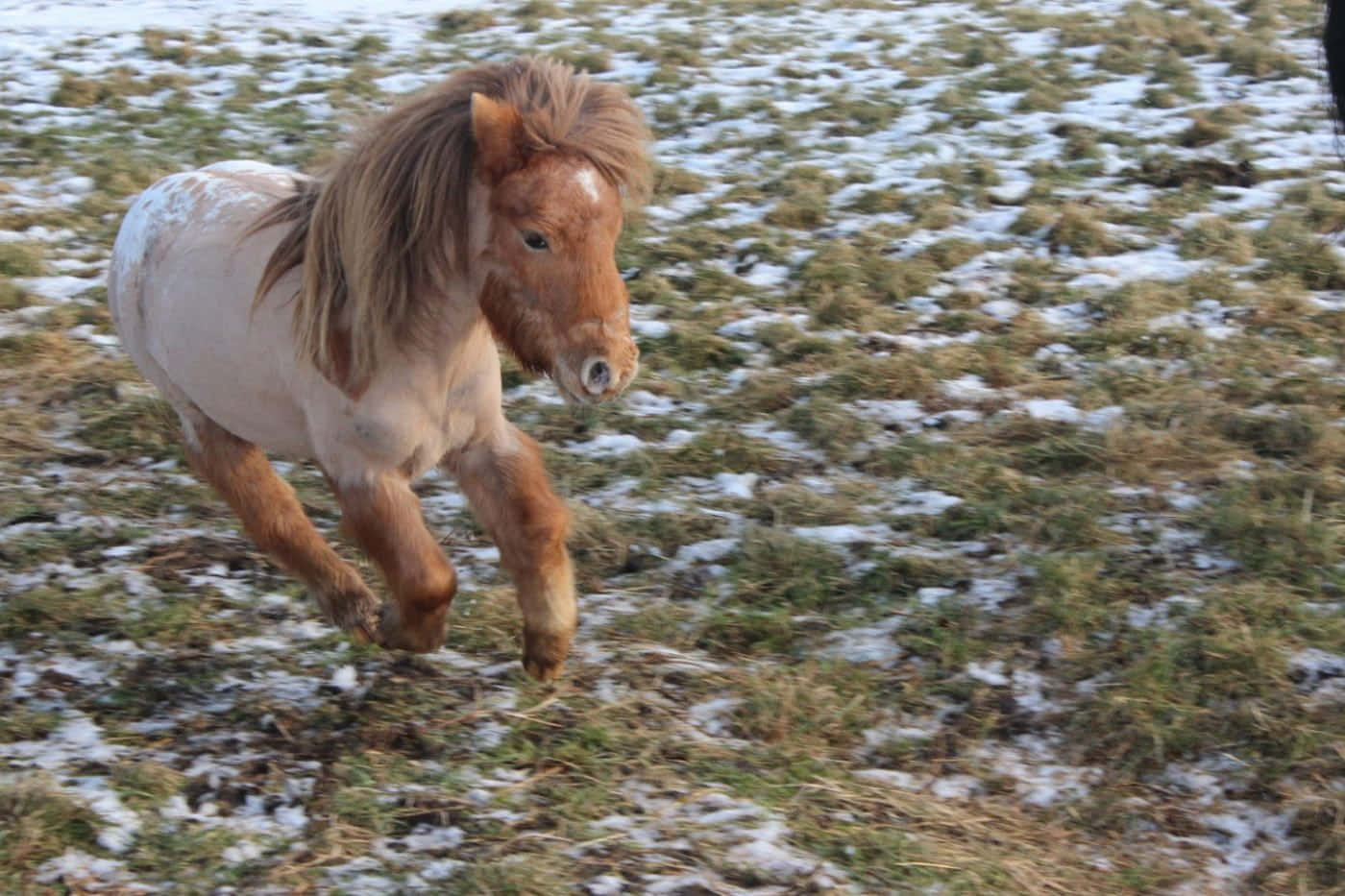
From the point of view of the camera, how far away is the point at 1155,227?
6.08 meters

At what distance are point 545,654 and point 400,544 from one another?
1.46 ft

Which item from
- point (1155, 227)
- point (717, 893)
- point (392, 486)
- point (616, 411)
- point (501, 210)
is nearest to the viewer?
point (717, 893)

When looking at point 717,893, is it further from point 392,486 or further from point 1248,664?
point 1248,664

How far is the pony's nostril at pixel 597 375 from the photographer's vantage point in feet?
9.26

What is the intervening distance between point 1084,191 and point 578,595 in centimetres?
373

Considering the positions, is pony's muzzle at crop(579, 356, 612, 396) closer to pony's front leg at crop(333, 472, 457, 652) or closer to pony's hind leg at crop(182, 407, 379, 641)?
pony's front leg at crop(333, 472, 457, 652)

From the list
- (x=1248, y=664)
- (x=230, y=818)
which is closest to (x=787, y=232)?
(x=1248, y=664)

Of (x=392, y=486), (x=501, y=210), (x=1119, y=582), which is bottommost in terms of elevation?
(x=1119, y=582)

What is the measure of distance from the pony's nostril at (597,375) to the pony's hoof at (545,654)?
0.76 m

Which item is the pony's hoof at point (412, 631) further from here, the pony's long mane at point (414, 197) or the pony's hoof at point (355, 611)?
the pony's long mane at point (414, 197)

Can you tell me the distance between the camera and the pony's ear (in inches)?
112

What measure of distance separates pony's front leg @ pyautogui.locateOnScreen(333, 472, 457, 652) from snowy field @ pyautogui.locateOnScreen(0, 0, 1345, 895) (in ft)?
0.97

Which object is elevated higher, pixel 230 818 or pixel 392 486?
pixel 392 486

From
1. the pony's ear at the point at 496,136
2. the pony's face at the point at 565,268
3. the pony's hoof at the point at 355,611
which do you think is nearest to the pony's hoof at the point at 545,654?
the pony's hoof at the point at 355,611
